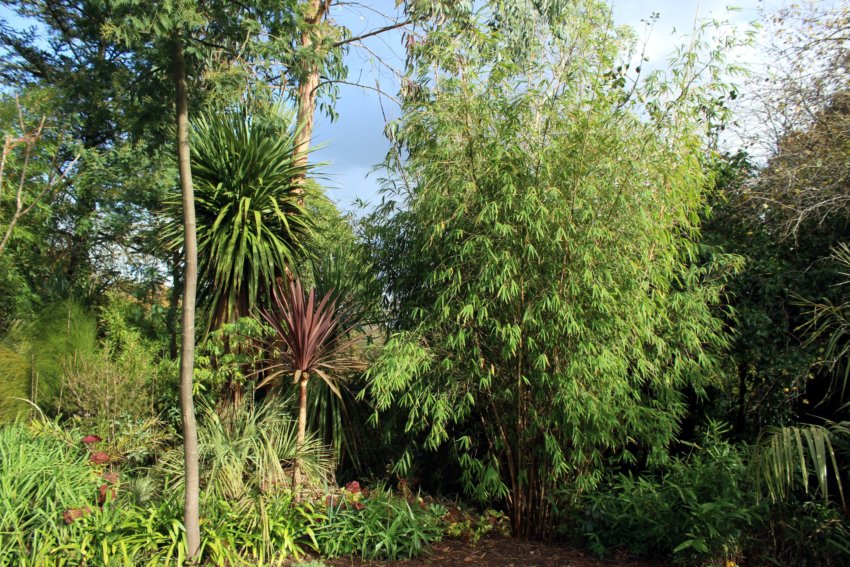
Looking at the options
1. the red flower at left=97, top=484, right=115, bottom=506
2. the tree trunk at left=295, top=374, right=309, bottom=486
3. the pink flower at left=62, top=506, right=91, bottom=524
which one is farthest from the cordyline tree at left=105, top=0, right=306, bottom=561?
the tree trunk at left=295, top=374, right=309, bottom=486

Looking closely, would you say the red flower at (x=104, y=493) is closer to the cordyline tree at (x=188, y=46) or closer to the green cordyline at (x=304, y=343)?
the cordyline tree at (x=188, y=46)

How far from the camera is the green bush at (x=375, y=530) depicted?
5504 mm

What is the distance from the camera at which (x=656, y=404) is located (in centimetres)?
616

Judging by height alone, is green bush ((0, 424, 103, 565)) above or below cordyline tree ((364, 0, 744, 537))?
below

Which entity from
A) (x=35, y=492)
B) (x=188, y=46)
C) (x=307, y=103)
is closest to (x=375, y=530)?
(x=35, y=492)

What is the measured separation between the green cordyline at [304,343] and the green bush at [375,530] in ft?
2.34

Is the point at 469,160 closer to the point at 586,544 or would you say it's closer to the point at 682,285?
the point at 682,285

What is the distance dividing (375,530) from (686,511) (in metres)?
2.56

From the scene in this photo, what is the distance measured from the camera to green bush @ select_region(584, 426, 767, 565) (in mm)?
4996

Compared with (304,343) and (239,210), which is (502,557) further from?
(239,210)

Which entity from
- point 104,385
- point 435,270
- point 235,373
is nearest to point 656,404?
point 435,270

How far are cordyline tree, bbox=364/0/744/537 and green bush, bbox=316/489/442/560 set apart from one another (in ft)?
1.75

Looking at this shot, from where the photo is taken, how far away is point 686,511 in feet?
17.5

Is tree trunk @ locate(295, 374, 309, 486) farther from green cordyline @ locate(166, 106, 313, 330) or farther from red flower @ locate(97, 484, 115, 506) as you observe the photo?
red flower @ locate(97, 484, 115, 506)
